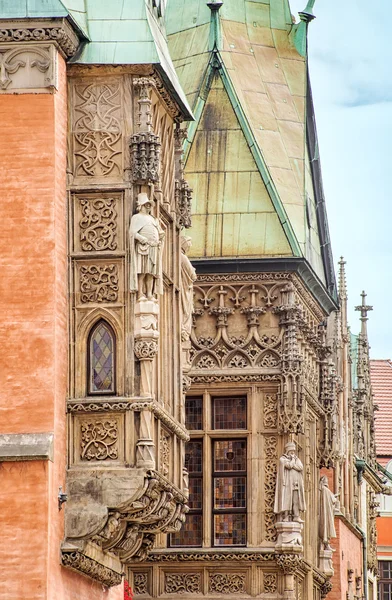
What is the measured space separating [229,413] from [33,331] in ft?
42.6

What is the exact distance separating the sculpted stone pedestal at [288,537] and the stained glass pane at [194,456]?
207cm

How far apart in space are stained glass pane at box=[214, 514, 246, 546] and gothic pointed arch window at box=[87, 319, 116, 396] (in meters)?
11.6

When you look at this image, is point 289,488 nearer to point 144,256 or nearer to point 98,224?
point 98,224

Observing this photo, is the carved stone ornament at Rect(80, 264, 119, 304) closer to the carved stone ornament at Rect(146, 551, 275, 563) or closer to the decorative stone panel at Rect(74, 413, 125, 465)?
the decorative stone panel at Rect(74, 413, 125, 465)

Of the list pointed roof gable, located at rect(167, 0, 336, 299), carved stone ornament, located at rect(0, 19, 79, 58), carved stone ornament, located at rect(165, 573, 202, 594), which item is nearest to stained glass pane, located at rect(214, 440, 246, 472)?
carved stone ornament, located at rect(165, 573, 202, 594)

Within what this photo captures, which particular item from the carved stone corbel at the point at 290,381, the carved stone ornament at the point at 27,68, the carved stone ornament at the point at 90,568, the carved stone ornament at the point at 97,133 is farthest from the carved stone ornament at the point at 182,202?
the carved stone corbel at the point at 290,381

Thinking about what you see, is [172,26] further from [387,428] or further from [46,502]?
[387,428]

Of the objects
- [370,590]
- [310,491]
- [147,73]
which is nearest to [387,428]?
[370,590]

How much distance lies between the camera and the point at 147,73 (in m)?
29.0

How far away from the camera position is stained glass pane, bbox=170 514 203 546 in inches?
1550

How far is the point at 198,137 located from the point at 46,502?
50.7ft

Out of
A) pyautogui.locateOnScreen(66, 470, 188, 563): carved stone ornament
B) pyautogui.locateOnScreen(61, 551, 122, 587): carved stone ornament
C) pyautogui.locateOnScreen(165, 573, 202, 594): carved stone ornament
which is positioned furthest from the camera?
pyautogui.locateOnScreen(165, 573, 202, 594): carved stone ornament

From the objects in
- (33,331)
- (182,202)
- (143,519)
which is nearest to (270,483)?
(182,202)

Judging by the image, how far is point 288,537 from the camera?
127ft
